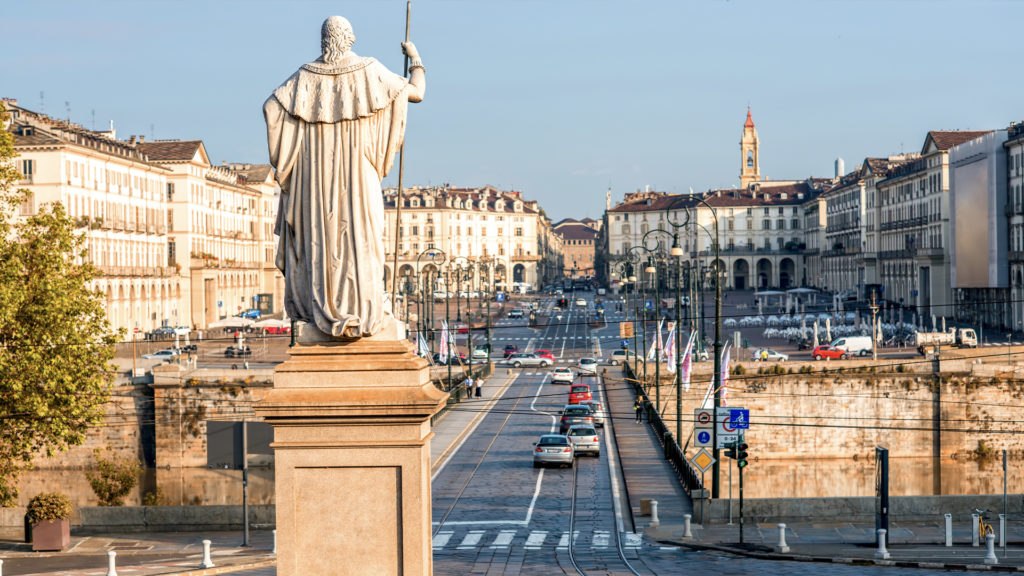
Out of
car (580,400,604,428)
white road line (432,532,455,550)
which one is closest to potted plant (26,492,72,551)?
white road line (432,532,455,550)

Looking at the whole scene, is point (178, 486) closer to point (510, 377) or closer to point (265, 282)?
point (510, 377)

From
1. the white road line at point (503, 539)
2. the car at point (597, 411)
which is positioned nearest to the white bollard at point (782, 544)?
the white road line at point (503, 539)

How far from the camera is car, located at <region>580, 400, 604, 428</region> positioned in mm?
62031

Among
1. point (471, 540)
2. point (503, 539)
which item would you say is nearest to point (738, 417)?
point (503, 539)

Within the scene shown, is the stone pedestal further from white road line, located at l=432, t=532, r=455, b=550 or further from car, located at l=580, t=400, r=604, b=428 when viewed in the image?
car, located at l=580, t=400, r=604, b=428

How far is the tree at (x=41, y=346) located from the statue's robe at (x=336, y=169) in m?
21.8

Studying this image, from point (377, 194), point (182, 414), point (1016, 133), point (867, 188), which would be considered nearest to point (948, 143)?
point (1016, 133)

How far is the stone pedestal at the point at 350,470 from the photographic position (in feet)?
31.2

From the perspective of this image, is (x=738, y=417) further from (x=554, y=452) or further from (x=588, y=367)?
(x=588, y=367)

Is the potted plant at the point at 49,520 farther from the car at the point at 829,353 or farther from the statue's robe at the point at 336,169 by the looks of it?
the car at the point at 829,353

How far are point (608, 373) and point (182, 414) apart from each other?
31840 millimetres

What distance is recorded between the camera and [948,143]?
122 m

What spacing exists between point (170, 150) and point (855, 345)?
199 feet

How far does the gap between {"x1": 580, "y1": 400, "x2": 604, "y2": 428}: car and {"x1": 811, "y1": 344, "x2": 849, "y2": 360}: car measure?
2138 cm
